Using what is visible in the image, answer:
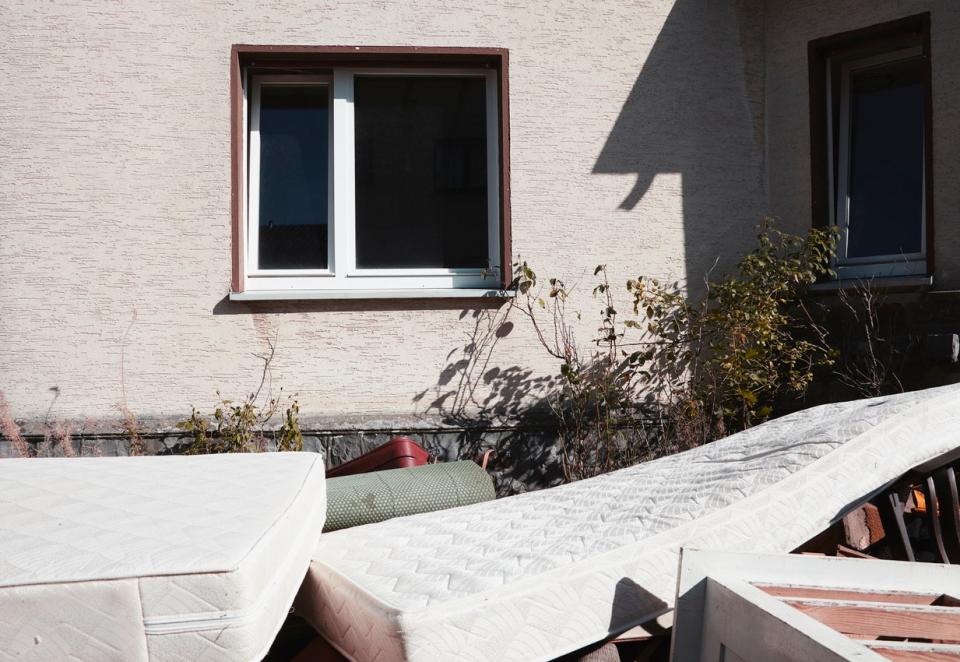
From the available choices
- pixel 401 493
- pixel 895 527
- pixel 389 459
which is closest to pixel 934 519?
pixel 895 527

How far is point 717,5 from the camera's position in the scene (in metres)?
5.18

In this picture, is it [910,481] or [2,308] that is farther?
[2,308]

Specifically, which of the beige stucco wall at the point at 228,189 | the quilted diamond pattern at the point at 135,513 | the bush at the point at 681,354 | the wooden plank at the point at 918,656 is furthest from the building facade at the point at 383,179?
the wooden plank at the point at 918,656

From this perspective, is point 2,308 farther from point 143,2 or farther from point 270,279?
point 143,2

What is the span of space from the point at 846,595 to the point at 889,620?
0.10m

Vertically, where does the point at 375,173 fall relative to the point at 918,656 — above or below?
above

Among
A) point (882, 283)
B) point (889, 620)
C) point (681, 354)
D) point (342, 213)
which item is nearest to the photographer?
point (889, 620)

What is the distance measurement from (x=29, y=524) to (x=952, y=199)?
16.3 feet

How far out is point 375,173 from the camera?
17.0 feet

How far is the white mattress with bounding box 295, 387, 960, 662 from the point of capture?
1470mm

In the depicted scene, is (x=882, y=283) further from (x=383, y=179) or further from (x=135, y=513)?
(x=135, y=513)

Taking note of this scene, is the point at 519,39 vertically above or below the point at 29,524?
above

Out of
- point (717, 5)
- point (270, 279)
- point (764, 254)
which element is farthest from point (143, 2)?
point (764, 254)

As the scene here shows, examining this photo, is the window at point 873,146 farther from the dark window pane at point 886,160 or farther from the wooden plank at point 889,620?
the wooden plank at point 889,620
